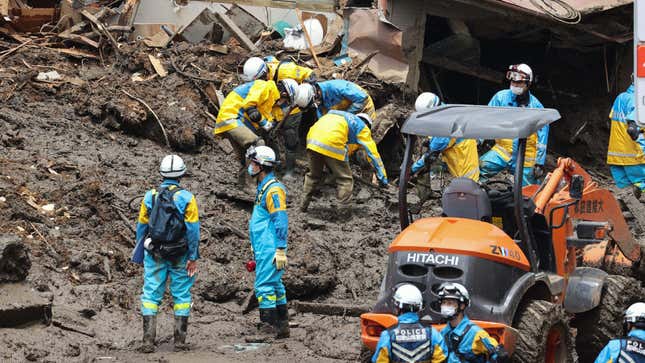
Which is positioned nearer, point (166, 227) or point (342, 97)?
point (166, 227)

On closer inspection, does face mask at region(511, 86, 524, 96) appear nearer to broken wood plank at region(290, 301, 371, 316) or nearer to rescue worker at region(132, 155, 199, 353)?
broken wood plank at region(290, 301, 371, 316)

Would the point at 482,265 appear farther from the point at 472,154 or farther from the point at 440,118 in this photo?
the point at 472,154

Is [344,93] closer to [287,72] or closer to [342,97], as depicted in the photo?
[342,97]

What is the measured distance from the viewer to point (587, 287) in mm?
9711

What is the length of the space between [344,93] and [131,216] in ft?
12.5

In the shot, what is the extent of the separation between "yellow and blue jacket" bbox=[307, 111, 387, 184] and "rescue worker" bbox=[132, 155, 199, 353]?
4320 mm

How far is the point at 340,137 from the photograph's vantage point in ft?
47.5

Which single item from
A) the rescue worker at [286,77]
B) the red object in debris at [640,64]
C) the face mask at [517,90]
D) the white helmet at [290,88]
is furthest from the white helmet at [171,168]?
the rescue worker at [286,77]

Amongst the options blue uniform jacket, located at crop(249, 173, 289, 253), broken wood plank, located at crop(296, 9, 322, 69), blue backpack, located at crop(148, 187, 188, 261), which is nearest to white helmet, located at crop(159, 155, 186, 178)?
blue backpack, located at crop(148, 187, 188, 261)

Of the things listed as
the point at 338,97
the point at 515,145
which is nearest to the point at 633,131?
the point at 515,145

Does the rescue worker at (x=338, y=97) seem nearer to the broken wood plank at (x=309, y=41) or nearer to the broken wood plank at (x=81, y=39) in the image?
the broken wood plank at (x=309, y=41)

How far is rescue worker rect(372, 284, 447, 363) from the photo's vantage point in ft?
24.4

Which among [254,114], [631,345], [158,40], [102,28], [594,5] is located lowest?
[631,345]

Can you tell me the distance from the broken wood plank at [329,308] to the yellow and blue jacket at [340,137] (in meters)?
2.94
